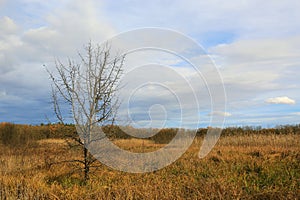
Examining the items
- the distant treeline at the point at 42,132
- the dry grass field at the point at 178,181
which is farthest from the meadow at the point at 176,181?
the distant treeline at the point at 42,132

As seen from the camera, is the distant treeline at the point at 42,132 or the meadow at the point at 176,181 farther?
the distant treeline at the point at 42,132

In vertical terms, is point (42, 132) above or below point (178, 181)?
above

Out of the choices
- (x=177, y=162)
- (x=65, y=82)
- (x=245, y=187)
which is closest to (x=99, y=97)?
(x=65, y=82)

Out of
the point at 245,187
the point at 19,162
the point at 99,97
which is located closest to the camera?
the point at 245,187

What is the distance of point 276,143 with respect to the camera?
17000 mm

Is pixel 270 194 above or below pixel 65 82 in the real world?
below

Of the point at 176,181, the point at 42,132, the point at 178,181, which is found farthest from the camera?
the point at 42,132

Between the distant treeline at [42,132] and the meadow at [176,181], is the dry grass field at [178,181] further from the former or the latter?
the distant treeline at [42,132]

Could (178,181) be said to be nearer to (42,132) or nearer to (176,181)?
(176,181)

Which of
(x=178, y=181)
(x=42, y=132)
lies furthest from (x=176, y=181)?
(x=42, y=132)

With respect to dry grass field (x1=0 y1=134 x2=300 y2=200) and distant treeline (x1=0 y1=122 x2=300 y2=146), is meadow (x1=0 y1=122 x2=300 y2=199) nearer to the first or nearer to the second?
dry grass field (x1=0 y1=134 x2=300 y2=200)

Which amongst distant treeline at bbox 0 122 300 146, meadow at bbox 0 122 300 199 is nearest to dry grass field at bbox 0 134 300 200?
meadow at bbox 0 122 300 199

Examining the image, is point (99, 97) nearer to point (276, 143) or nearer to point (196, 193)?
point (196, 193)

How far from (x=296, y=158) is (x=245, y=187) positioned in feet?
14.3
